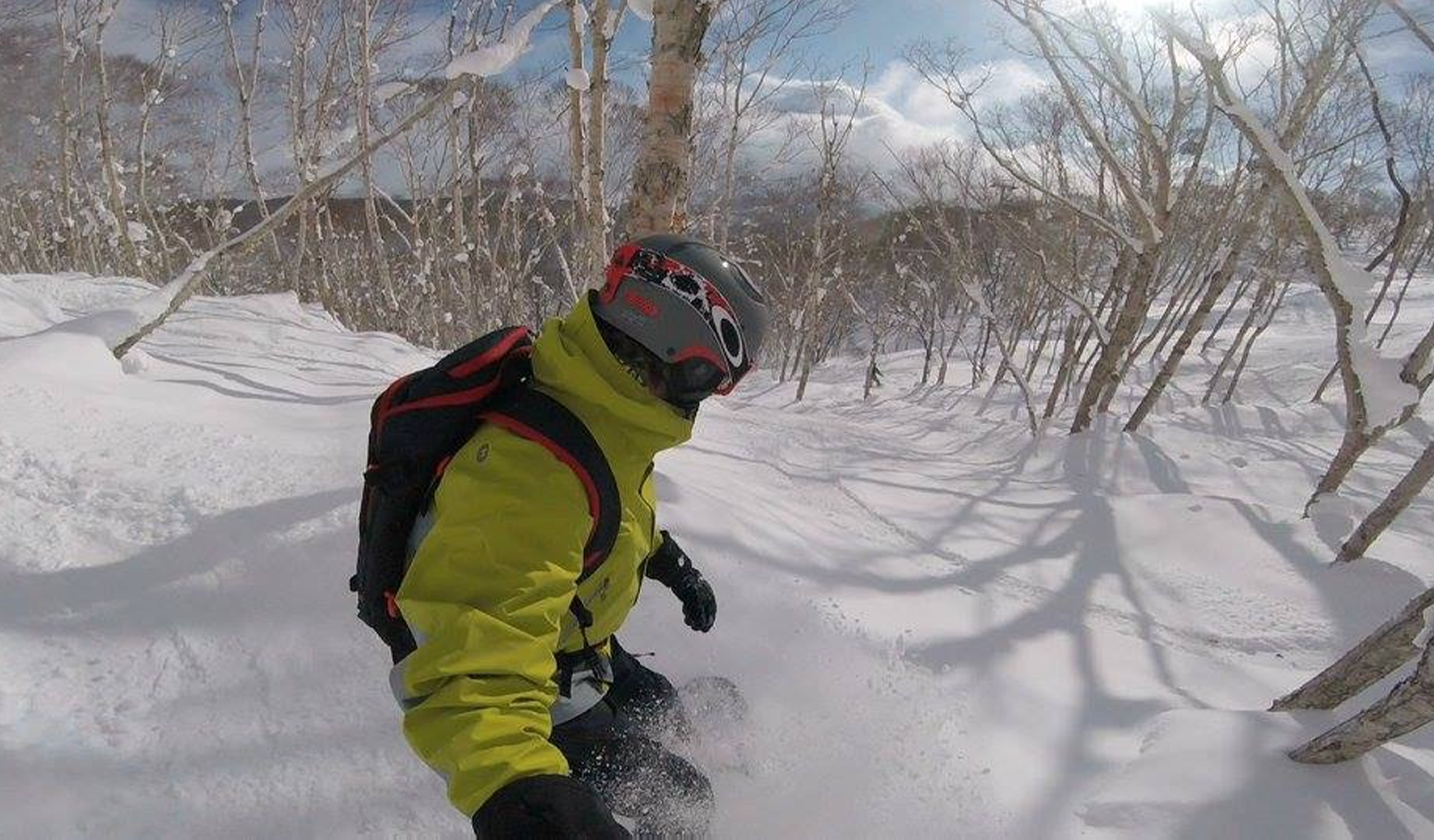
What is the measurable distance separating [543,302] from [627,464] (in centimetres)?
2609

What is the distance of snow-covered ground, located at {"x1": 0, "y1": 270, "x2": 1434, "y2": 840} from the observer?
5.15 feet

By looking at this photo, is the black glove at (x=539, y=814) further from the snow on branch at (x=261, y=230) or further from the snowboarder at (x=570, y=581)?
the snow on branch at (x=261, y=230)

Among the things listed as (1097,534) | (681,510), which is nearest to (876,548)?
(681,510)

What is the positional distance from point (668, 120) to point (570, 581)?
Result: 314cm

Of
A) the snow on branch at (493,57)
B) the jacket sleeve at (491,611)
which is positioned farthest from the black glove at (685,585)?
the snow on branch at (493,57)

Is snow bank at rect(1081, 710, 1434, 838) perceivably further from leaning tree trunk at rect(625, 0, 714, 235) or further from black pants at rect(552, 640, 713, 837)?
leaning tree trunk at rect(625, 0, 714, 235)

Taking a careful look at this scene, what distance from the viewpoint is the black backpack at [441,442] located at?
1.21 metres

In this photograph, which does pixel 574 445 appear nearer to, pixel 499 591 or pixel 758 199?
pixel 499 591

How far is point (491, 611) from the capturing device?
1.08 m

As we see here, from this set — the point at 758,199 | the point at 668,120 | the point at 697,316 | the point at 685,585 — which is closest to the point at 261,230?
the point at 668,120

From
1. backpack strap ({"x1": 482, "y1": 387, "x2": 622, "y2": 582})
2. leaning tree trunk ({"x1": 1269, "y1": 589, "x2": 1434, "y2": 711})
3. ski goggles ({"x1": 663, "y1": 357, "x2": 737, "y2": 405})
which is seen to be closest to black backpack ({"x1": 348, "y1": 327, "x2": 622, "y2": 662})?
backpack strap ({"x1": 482, "y1": 387, "x2": 622, "y2": 582})

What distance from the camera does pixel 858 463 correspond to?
22.3 feet

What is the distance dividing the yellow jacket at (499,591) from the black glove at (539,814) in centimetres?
2

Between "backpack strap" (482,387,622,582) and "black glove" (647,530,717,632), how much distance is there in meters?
0.66
